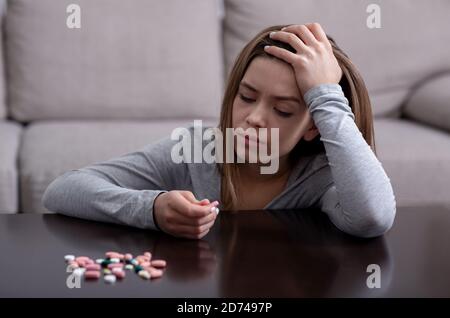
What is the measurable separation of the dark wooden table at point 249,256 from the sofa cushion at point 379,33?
1.52 metres

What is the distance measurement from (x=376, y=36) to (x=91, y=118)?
1081 millimetres

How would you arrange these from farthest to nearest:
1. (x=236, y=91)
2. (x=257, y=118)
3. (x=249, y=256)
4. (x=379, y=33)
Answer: (x=379, y=33) → (x=236, y=91) → (x=257, y=118) → (x=249, y=256)

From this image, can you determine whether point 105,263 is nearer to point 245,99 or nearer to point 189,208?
point 189,208

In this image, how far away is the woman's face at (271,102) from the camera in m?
1.14

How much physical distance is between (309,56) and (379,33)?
1.57 m

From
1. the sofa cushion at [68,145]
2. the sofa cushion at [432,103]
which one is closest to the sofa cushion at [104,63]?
the sofa cushion at [68,145]

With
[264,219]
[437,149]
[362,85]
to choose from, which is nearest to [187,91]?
[437,149]

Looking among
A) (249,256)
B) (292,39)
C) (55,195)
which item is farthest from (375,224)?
(55,195)

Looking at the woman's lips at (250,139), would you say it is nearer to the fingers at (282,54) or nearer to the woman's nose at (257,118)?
the woman's nose at (257,118)

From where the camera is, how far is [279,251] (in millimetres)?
924

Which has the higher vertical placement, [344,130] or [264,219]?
[344,130]

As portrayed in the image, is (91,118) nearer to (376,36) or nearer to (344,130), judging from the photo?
(376,36)

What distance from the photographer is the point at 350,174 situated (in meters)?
1.07
